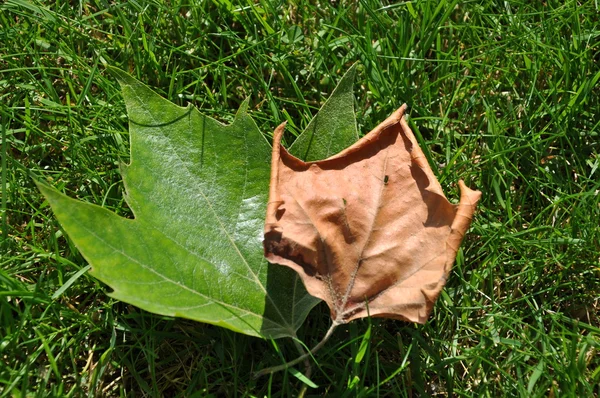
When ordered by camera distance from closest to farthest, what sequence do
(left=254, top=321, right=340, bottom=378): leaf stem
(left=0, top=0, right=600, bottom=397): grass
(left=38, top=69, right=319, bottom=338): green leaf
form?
(left=38, top=69, right=319, bottom=338): green leaf, (left=254, top=321, right=340, bottom=378): leaf stem, (left=0, top=0, right=600, bottom=397): grass

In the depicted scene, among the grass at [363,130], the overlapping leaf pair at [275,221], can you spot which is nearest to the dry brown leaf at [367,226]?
the overlapping leaf pair at [275,221]

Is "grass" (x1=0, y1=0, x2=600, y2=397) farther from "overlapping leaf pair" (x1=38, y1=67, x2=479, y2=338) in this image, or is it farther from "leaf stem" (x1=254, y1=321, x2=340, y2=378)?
"overlapping leaf pair" (x1=38, y1=67, x2=479, y2=338)

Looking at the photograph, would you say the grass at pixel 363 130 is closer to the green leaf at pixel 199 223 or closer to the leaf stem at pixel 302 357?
the leaf stem at pixel 302 357

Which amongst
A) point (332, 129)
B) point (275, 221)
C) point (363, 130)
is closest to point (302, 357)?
point (275, 221)

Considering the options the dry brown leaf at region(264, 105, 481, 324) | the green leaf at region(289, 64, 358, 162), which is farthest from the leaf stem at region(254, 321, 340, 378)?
the green leaf at region(289, 64, 358, 162)

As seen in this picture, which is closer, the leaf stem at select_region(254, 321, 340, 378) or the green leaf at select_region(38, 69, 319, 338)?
the green leaf at select_region(38, 69, 319, 338)

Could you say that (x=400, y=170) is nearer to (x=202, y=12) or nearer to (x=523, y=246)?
(x=523, y=246)
